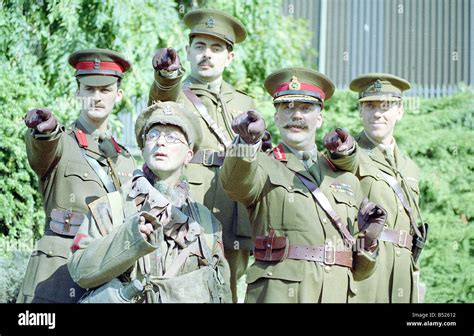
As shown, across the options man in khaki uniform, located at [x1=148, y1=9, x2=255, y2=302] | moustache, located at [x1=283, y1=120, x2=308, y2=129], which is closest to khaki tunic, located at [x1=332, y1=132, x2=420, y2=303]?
moustache, located at [x1=283, y1=120, x2=308, y2=129]

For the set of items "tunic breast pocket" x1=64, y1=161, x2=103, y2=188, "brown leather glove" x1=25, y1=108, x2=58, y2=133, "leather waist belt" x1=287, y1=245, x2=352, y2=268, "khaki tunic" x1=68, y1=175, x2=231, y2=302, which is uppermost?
"brown leather glove" x1=25, y1=108, x2=58, y2=133

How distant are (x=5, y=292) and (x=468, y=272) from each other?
14.3 ft

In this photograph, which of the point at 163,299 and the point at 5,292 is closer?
the point at 163,299

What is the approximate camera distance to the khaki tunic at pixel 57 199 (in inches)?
257

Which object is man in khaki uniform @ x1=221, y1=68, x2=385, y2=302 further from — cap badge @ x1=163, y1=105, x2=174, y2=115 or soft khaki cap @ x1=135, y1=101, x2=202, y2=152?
cap badge @ x1=163, y1=105, x2=174, y2=115

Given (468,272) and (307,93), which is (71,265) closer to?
(307,93)

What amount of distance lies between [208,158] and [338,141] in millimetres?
912

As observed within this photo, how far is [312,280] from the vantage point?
253 inches

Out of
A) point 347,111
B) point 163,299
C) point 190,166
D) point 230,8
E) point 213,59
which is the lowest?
point 163,299

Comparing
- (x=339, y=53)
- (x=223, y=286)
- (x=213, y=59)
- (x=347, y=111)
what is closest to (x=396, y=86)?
(x=213, y=59)

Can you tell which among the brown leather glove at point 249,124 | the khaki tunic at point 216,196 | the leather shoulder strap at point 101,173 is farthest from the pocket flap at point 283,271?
the leather shoulder strap at point 101,173

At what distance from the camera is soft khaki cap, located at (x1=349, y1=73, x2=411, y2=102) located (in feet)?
26.1

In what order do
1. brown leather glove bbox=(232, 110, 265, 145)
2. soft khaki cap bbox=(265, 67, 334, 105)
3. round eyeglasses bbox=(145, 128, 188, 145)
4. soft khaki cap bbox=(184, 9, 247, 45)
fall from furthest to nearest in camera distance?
soft khaki cap bbox=(184, 9, 247, 45) < soft khaki cap bbox=(265, 67, 334, 105) < round eyeglasses bbox=(145, 128, 188, 145) < brown leather glove bbox=(232, 110, 265, 145)

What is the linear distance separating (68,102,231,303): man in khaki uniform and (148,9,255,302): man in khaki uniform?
28.8 inches
